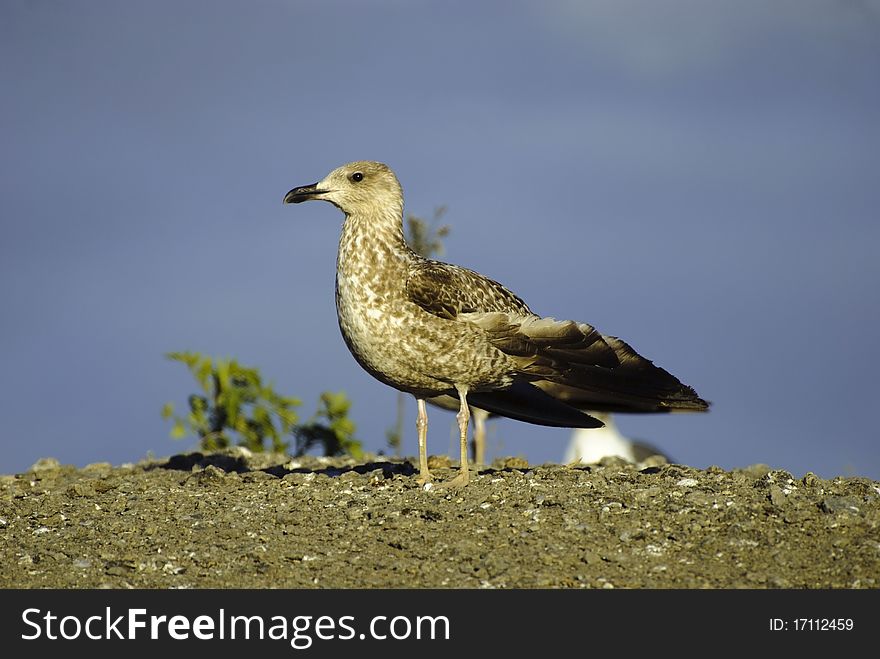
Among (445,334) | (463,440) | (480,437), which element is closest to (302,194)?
(445,334)

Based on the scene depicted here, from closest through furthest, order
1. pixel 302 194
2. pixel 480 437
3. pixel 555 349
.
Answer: pixel 555 349, pixel 302 194, pixel 480 437

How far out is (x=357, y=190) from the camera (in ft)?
40.1

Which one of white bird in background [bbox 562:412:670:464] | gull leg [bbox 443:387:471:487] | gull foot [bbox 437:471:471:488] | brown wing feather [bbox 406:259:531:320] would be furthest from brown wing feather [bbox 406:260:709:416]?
white bird in background [bbox 562:412:670:464]

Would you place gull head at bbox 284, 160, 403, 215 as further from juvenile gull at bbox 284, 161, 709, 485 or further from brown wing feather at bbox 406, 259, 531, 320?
brown wing feather at bbox 406, 259, 531, 320

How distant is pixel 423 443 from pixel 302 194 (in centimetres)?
289

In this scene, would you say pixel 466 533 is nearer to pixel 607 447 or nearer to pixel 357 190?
pixel 357 190

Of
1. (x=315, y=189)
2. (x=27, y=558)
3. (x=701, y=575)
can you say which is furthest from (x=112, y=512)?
(x=701, y=575)

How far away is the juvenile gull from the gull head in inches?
0.5

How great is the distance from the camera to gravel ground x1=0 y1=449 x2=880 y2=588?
9008 millimetres

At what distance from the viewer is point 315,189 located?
12367mm

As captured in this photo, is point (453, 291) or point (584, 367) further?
point (584, 367)
